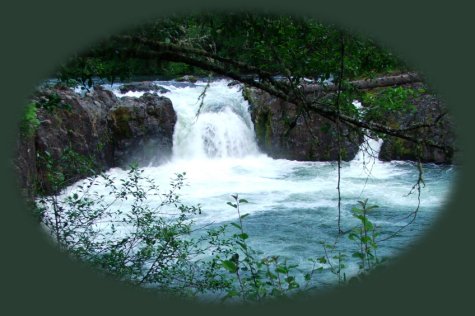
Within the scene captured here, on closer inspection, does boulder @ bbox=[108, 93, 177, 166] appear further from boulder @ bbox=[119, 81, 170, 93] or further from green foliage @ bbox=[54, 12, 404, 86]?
green foliage @ bbox=[54, 12, 404, 86]

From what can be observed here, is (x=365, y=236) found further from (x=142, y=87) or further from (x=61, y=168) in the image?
(x=142, y=87)

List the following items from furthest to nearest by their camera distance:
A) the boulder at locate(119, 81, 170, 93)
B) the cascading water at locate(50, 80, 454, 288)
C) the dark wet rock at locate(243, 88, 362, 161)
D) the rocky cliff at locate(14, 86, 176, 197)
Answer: the boulder at locate(119, 81, 170, 93)
the dark wet rock at locate(243, 88, 362, 161)
the rocky cliff at locate(14, 86, 176, 197)
the cascading water at locate(50, 80, 454, 288)

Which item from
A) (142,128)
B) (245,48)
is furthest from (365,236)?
(142,128)

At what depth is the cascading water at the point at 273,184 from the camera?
9141 millimetres

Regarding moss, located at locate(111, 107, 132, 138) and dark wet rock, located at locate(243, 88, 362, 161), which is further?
dark wet rock, located at locate(243, 88, 362, 161)

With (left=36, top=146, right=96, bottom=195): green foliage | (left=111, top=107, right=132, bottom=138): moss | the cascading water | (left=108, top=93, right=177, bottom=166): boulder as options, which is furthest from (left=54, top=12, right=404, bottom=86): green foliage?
(left=111, top=107, right=132, bottom=138): moss

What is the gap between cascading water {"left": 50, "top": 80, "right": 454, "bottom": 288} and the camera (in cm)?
914

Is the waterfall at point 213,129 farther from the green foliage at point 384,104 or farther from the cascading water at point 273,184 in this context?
the green foliage at point 384,104

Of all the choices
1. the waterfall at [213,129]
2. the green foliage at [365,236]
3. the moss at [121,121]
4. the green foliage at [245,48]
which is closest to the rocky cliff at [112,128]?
the moss at [121,121]

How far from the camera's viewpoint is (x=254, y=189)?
41.7 ft

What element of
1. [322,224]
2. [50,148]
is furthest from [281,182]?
[50,148]

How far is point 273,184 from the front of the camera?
1315 centimetres

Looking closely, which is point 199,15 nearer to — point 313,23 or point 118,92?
point 313,23

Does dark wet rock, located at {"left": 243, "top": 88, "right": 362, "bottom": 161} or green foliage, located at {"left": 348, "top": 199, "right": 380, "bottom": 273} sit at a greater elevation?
dark wet rock, located at {"left": 243, "top": 88, "right": 362, "bottom": 161}
